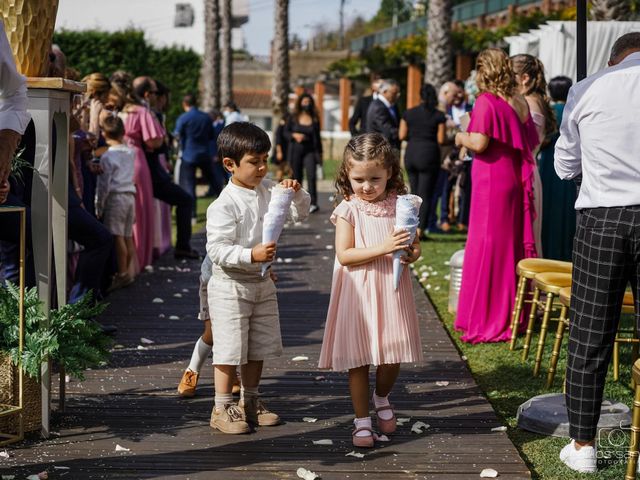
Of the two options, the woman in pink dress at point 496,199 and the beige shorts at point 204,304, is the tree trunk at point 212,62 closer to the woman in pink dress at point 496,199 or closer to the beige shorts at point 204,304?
the woman in pink dress at point 496,199

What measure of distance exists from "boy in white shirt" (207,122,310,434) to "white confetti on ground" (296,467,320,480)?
69 cm

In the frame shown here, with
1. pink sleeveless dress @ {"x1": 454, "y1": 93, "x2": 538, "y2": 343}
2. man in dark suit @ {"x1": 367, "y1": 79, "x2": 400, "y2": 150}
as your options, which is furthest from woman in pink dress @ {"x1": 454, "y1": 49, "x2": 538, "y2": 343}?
man in dark suit @ {"x1": 367, "y1": 79, "x2": 400, "y2": 150}

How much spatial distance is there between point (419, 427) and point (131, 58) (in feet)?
86.2

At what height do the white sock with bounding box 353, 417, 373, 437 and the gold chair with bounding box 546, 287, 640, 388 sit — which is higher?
the gold chair with bounding box 546, 287, 640, 388

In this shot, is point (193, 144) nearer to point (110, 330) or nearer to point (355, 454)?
point (110, 330)

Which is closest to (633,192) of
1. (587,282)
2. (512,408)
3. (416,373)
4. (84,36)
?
(587,282)

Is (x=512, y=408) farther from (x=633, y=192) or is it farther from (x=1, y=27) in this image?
(x=1, y=27)

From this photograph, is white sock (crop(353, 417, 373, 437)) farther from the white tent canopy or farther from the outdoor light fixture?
the outdoor light fixture

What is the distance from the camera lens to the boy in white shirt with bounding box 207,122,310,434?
5141 millimetres

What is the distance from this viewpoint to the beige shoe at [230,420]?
205 inches

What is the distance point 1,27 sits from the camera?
455 cm

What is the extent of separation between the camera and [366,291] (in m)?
5.10

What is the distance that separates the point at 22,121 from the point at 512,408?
9.94ft

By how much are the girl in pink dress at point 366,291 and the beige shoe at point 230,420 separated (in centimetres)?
51
